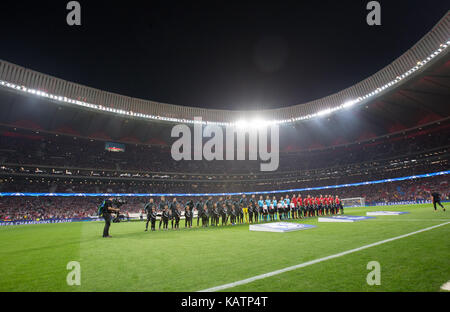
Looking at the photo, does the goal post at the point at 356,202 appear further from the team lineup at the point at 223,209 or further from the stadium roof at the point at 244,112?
the team lineup at the point at 223,209

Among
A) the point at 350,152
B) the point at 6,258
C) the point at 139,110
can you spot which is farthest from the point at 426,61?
the point at 139,110

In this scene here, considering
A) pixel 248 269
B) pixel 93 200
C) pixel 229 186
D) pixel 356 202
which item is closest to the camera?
pixel 248 269

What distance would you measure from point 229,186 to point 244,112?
17.1 m

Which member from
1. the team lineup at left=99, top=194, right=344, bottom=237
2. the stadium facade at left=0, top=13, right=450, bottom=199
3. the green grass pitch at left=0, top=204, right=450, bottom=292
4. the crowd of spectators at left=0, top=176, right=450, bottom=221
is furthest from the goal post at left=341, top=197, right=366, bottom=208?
the green grass pitch at left=0, top=204, right=450, bottom=292

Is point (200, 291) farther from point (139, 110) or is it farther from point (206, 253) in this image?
→ point (139, 110)

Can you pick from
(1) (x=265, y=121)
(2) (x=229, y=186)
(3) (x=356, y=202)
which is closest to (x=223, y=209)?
(1) (x=265, y=121)

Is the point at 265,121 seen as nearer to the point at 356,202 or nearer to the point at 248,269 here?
the point at 356,202

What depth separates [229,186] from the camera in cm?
5469

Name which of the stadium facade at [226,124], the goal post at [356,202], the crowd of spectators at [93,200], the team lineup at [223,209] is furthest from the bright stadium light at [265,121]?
the team lineup at [223,209]

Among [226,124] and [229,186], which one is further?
[229,186]

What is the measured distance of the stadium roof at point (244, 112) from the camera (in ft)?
84.1

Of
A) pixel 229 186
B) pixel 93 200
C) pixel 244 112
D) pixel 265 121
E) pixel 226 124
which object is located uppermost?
pixel 244 112
